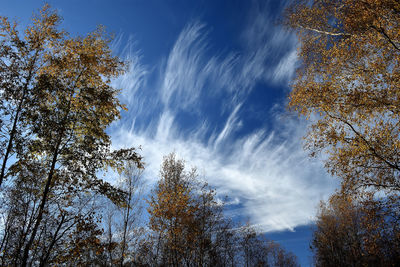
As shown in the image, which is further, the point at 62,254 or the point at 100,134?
the point at 100,134

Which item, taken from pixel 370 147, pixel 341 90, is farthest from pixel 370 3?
pixel 370 147

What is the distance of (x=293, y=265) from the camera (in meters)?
68.2

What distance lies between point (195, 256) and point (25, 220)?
40.4 feet

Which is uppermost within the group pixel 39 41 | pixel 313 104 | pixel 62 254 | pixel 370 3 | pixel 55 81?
pixel 39 41

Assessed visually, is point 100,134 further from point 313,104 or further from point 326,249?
point 326,249

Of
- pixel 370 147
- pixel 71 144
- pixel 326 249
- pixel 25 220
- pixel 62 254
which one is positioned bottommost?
pixel 326 249

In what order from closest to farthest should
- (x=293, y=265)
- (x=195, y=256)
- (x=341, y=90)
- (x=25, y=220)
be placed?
(x=341, y=90), (x=25, y=220), (x=195, y=256), (x=293, y=265)

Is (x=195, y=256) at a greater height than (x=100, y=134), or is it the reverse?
(x=100, y=134)

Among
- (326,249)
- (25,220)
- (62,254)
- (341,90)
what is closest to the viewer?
(62,254)

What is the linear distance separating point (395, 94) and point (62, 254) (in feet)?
37.5

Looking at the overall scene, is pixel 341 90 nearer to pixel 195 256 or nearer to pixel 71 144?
pixel 71 144

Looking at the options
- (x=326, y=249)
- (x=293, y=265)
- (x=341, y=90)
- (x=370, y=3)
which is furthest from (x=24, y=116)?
(x=293, y=265)

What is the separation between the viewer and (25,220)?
9.84m

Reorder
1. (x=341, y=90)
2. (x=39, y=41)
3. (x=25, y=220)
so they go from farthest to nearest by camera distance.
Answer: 1. (x=25, y=220)
2. (x=39, y=41)
3. (x=341, y=90)
